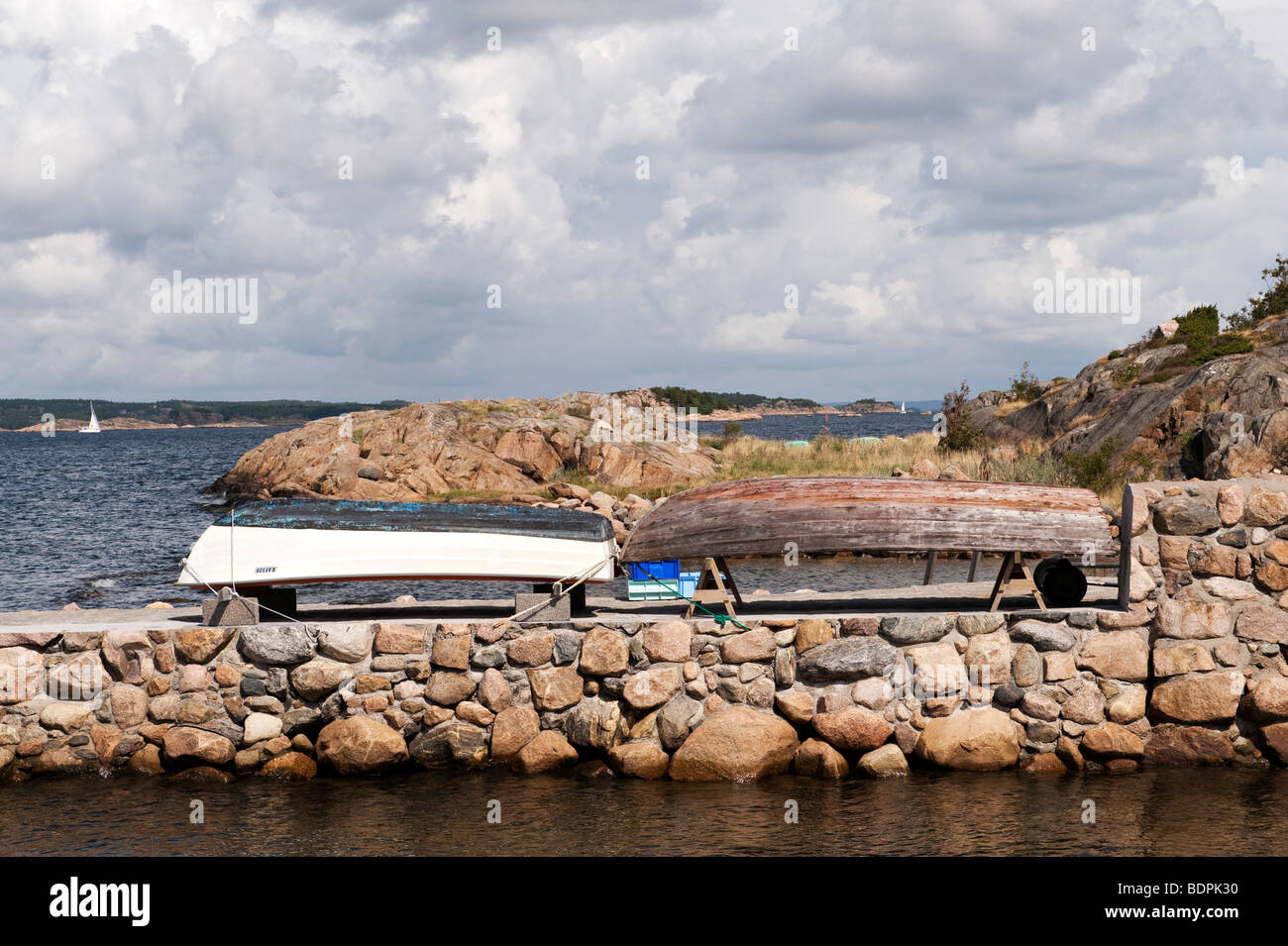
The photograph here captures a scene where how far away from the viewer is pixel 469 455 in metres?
43.3

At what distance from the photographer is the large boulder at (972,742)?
1030 centimetres

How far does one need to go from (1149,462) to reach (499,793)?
2408 centimetres

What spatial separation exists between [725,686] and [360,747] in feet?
11.1

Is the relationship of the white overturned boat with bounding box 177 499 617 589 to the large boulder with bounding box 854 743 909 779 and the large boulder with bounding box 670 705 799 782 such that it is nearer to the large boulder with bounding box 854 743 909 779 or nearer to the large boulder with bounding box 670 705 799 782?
the large boulder with bounding box 670 705 799 782

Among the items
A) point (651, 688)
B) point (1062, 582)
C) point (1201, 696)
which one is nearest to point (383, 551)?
point (651, 688)

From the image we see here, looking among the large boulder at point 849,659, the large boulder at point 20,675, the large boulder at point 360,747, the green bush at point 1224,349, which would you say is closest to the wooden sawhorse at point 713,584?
the large boulder at point 849,659

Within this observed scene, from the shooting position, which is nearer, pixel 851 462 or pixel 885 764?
pixel 885 764

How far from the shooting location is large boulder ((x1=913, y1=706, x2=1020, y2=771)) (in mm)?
10297

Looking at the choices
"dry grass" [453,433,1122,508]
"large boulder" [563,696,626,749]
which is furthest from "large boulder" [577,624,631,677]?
"dry grass" [453,433,1122,508]

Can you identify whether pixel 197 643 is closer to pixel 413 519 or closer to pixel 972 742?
pixel 413 519

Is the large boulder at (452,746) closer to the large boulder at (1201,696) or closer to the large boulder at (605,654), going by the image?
the large boulder at (605,654)

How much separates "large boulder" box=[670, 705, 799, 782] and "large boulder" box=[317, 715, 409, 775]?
258 cm

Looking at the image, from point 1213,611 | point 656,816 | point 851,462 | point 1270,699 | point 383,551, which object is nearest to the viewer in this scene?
point 656,816

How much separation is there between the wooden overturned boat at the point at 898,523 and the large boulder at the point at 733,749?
1.34 m
